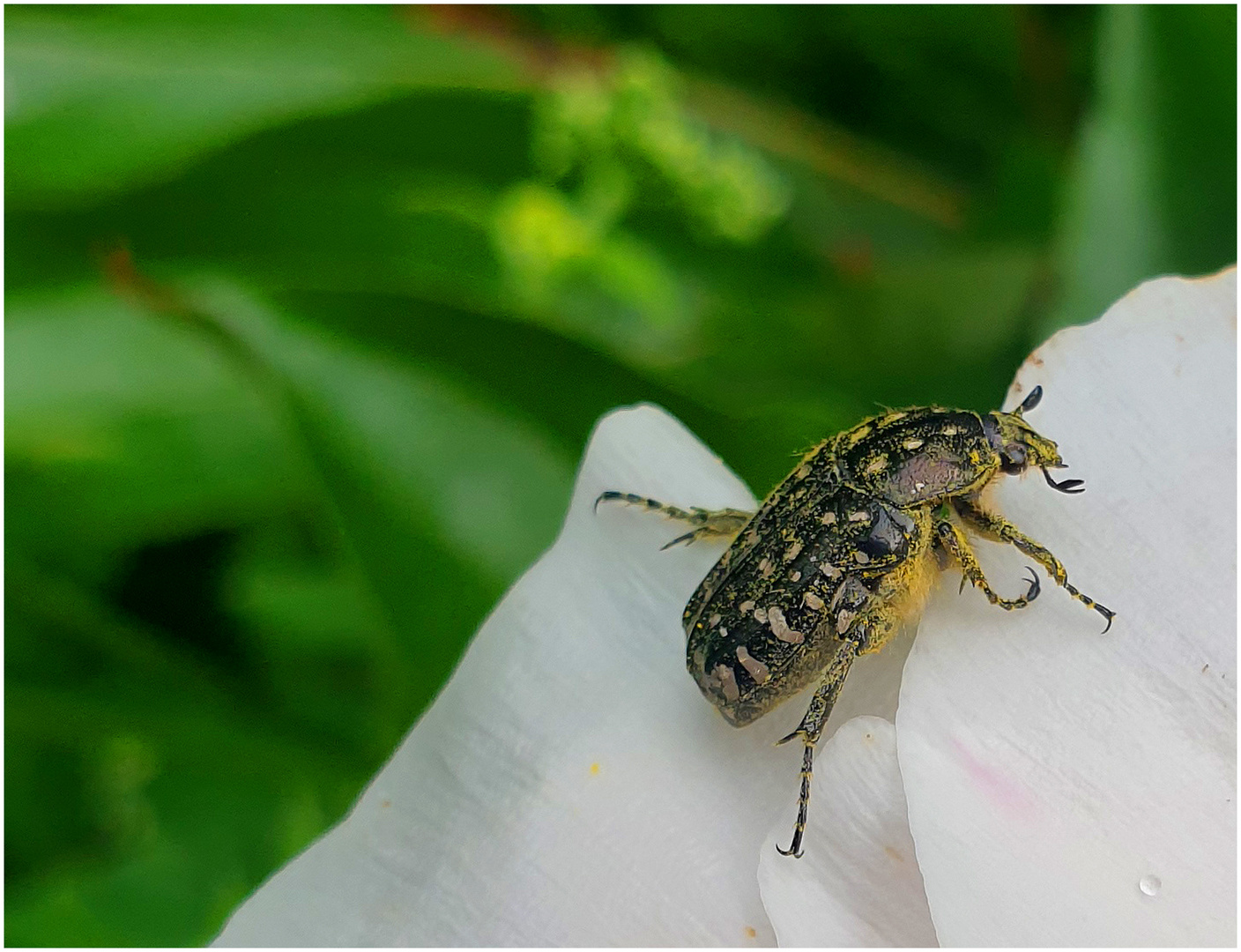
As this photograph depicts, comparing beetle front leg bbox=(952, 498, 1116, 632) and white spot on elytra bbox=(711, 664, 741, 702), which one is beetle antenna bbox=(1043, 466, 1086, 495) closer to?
beetle front leg bbox=(952, 498, 1116, 632)

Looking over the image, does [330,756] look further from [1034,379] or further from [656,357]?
[1034,379]

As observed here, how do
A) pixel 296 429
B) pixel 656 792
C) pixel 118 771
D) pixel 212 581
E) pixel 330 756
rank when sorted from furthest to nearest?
pixel 212 581
pixel 118 771
pixel 330 756
pixel 296 429
pixel 656 792

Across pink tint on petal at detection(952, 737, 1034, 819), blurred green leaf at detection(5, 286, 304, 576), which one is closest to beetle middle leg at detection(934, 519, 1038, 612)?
pink tint on petal at detection(952, 737, 1034, 819)

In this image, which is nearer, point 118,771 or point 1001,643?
point 1001,643

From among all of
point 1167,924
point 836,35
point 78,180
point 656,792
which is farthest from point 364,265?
point 1167,924

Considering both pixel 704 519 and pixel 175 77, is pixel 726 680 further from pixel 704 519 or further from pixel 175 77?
pixel 175 77

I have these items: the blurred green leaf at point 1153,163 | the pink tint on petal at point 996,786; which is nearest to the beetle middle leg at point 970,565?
the pink tint on petal at point 996,786
